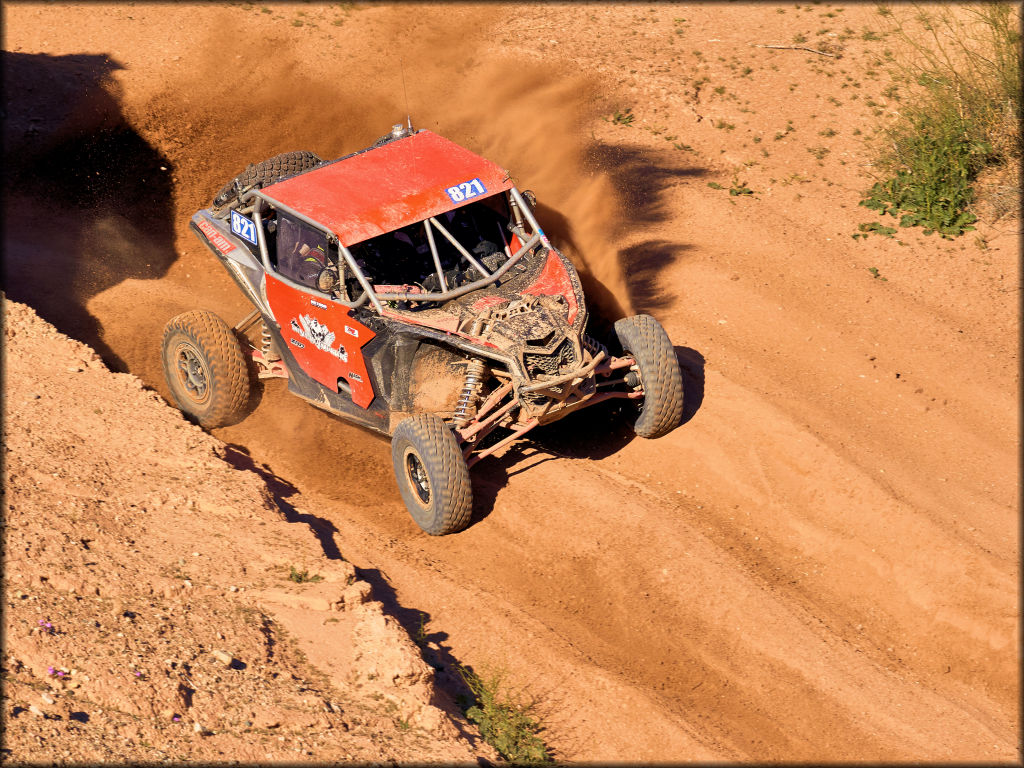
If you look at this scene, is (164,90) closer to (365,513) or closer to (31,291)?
(31,291)

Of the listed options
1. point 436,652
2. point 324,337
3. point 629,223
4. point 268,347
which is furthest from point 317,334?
point 629,223

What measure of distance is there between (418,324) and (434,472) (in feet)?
3.98

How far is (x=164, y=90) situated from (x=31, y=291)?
4.92 m

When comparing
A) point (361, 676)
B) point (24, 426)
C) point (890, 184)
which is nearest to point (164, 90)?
point (24, 426)

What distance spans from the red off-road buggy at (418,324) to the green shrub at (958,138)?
564 centimetres

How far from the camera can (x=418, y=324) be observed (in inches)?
317

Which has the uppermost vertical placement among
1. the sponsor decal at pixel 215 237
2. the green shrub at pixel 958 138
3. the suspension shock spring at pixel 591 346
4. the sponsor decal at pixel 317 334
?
the green shrub at pixel 958 138

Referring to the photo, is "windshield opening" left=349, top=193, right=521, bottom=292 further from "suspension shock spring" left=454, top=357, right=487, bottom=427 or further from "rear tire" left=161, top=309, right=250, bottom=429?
"rear tire" left=161, top=309, right=250, bottom=429

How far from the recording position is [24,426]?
27.8 feet

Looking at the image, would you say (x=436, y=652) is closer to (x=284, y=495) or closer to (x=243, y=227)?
(x=284, y=495)

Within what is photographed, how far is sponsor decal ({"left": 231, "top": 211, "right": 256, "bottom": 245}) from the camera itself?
932cm

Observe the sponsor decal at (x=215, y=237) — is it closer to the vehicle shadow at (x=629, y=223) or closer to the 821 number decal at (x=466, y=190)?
the 821 number decal at (x=466, y=190)

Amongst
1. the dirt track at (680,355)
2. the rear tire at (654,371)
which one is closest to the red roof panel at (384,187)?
the rear tire at (654,371)

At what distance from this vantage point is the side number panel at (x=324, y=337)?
332 inches
